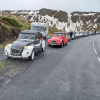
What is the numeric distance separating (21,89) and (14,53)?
472 centimetres

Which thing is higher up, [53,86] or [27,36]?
[27,36]

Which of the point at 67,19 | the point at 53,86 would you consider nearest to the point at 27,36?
the point at 53,86

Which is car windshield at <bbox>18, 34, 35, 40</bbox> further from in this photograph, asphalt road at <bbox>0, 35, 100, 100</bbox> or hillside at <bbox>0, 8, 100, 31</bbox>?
hillside at <bbox>0, 8, 100, 31</bbox>

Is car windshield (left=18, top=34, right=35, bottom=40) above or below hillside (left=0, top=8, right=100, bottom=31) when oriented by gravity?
below

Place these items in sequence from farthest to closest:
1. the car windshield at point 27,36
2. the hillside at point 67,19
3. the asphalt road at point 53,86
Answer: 1. the hillside at point 67,19
2. the car windshield at point 27,36
3. the asphalt road at point 53,86

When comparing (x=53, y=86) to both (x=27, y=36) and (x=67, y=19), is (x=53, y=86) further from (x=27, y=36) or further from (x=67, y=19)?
(x=67, y=19)

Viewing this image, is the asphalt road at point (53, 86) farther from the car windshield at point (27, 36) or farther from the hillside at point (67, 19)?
the hillside at point (67, 19)

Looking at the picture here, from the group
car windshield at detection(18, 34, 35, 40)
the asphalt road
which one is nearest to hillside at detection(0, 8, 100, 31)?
car windshield at detection(18, 34, 35, 40)

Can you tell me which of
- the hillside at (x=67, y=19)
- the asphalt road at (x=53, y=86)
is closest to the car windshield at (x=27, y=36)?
the asphalt road at (x=53, y=86)

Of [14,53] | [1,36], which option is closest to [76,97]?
[14,53]

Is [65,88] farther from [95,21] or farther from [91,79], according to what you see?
[95,21]

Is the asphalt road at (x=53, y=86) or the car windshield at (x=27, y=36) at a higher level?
the car windshield at (x=27, y=36)

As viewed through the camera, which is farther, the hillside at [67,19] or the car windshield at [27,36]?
the hillside at [67,19]

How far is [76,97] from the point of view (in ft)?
15.6
